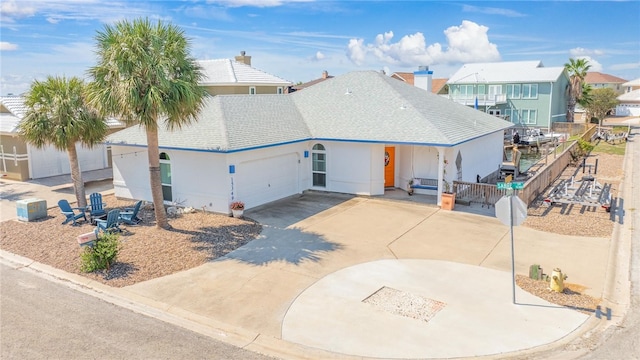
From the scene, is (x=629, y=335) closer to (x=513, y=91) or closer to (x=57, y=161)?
(x=57, y=161)

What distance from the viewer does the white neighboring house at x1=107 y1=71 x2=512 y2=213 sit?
1859 centimetres

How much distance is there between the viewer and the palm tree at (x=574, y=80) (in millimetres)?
58544

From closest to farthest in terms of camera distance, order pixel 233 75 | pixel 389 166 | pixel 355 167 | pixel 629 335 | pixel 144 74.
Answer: pixel 629 335
pixel 144 74
pixel 355 167
pixel 389 166
pixel 233 75

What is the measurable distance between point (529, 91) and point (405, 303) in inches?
1999

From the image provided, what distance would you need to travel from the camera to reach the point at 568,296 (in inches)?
424

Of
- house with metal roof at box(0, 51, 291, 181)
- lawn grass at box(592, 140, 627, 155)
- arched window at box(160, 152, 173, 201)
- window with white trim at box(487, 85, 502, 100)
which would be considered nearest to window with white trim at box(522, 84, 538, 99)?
window with white trim at box(487, 85, 502, 100)

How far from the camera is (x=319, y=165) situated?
22547mm

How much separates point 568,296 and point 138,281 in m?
10.5

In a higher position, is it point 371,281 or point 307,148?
point 307,148

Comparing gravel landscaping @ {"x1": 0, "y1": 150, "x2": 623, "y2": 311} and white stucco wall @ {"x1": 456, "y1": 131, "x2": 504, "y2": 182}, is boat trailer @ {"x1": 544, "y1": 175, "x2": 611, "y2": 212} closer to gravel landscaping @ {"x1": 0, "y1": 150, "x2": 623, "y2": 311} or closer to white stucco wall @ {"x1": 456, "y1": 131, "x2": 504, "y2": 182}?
gravel landscaping @ {"x1": 0, "y1": 150, "x2": 623, "y2": 311}

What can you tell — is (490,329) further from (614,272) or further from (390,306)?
(614,272)

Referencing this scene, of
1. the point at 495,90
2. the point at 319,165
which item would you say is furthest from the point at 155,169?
the point at 495,90

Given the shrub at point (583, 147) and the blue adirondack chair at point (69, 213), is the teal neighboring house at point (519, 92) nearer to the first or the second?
the shrub at point (583, 147)

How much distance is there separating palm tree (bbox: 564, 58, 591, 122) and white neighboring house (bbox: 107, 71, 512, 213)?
41401 millimetres
